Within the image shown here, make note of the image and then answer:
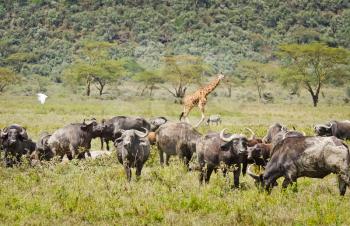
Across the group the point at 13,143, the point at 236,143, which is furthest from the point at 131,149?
the point at 13,143

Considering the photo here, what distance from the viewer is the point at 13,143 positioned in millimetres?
16359

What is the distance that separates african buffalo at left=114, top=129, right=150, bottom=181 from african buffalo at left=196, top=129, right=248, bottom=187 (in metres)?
1.64

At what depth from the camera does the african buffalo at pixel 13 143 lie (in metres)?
16.3

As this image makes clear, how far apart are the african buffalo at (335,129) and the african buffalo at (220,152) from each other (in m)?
9.60

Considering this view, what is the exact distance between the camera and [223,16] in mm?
121438

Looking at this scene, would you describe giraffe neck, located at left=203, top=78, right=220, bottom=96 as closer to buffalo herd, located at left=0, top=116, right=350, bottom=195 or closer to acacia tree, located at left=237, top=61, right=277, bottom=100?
buffalo herd, located at left=0, top=116, right=350, bottom=195

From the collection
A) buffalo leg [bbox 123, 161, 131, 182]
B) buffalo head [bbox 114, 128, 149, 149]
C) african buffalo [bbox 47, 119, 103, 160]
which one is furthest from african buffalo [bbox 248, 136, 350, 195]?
african buffalo [bbox 47, 119, 103, 160]

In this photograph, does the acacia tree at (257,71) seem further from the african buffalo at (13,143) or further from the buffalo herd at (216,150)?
the african buffalo at (13,143)

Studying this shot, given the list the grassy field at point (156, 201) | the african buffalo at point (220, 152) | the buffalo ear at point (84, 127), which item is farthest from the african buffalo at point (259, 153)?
the buffalo ear at point (84, 127)

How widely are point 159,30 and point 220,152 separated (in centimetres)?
10423

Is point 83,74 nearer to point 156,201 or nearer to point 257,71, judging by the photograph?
point 257,71

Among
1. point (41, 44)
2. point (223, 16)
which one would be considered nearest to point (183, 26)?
point (223, 16)

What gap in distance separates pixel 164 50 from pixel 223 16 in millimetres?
22637

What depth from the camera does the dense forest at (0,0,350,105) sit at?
101 meters
